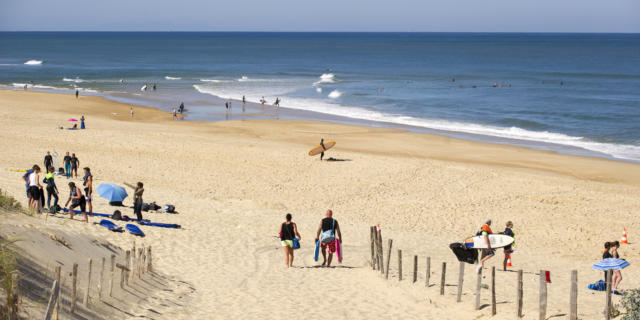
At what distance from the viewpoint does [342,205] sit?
21.1 metres

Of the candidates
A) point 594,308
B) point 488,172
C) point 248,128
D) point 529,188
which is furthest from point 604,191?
point 248,128

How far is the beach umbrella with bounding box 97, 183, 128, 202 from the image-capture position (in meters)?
17.2

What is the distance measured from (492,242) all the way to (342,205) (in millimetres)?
7523

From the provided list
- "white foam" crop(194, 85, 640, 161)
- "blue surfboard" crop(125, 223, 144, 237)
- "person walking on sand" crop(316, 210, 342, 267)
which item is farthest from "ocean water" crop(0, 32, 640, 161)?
"blue surfboard" crop(125, 223, 144, 237)

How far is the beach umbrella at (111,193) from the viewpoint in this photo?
17.2 meters

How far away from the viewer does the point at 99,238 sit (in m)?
13.5

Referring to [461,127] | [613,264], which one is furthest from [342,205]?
[461,127]

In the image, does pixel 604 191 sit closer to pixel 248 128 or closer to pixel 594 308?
pixel 594 308

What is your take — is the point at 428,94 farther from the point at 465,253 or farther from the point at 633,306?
the point at 633,306

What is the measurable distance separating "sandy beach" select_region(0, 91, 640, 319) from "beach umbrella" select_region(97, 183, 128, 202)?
438 mm

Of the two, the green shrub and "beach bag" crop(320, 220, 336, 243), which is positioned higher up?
"beach bag" crop(320, 220, 336, 243)

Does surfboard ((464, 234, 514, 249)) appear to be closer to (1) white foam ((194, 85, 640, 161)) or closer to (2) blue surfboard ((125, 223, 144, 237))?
(2) blue surfboard ((125, 223, 144, 237))

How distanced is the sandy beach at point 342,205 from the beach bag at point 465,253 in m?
0.33

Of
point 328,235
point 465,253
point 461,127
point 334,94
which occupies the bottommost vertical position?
point 465,253
